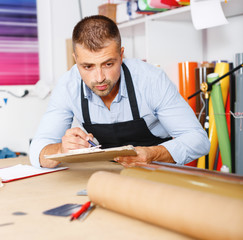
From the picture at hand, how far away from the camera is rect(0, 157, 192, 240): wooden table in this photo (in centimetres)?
69

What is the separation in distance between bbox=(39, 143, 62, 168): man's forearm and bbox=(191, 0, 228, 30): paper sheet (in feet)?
3.56

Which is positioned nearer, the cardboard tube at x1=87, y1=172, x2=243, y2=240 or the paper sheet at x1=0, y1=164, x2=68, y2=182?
the cardboard tube at x1=87, y1=172, x2=243, y2=240

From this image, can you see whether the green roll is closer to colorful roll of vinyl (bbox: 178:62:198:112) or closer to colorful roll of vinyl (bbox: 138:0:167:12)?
colorful roll of vinyl (bbox: 178:62:198:112)

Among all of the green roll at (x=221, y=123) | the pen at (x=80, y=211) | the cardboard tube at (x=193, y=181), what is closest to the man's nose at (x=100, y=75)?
the cardboard tube at (x=193, y=181)

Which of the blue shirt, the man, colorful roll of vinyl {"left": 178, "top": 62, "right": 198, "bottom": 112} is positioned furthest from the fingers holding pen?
colorful roll of vinyl {"left": 178, "top": 62, "right": 198, "bottom": 112}

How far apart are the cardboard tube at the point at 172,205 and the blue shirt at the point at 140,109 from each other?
684mm

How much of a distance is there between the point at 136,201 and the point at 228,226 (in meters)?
0.21

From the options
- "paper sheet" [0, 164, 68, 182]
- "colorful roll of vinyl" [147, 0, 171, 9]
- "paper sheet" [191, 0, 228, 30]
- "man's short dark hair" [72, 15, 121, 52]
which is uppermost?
"colorful roll of vinyl" [147, 0, 171, 9]

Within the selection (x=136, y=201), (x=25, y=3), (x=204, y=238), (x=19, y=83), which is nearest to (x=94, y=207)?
(x=136, y=201)

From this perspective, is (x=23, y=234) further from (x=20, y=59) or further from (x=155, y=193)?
(x=20, y=59)

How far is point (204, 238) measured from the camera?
0.62m

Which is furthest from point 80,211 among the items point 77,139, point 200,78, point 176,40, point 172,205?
point 176,40

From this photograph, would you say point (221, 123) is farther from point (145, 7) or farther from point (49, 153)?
point (49, 153)

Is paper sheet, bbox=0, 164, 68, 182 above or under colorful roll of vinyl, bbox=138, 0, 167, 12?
under
